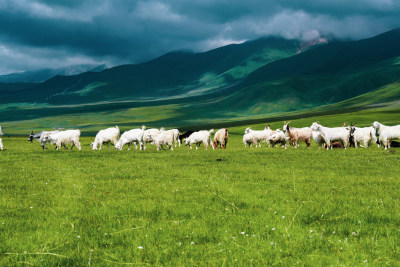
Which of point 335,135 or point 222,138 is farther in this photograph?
point 222,138

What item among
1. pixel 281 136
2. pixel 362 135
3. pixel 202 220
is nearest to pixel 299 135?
pixel 281 136

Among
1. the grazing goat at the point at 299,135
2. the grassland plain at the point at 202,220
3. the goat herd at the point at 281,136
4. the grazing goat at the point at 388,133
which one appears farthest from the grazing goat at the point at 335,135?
the grassland plain at the point at 202,220

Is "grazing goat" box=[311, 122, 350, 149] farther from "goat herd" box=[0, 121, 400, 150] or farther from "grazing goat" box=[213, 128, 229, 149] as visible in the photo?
"grazing goat" box=[213, 128, 229, 149]

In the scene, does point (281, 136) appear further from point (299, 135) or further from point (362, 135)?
point (362, 135)

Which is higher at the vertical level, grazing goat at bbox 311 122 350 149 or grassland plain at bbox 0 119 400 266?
grazing goat at bbox 311 122 350 149

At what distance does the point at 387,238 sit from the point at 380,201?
2911mm

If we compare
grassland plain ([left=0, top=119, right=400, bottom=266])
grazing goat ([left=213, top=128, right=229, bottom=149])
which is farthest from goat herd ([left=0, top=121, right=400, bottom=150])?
grassland plain ([left=0, top=119, right=400, bottom=266])

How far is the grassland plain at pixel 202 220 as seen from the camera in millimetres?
5891

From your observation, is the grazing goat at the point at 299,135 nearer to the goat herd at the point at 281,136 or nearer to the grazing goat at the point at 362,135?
the goat herd at the point at 281,136

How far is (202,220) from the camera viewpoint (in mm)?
7730

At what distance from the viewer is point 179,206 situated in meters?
8.93

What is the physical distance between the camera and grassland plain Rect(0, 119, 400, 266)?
5.89 metres

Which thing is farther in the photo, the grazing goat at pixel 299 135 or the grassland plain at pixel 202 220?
the grazing goat at pixel 299 135

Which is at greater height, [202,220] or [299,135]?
[299,135]
